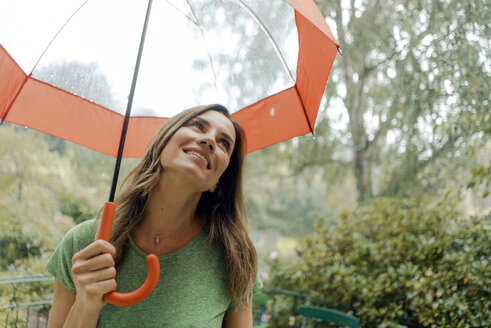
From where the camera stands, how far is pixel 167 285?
133 centimetres

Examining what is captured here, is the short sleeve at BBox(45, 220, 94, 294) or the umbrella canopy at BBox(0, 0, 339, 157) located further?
the umbrella canopy at BBox(0, 0, 339, 157)

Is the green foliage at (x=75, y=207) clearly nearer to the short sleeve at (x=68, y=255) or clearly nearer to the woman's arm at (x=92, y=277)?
the short sleeve at (x=68, y=255)

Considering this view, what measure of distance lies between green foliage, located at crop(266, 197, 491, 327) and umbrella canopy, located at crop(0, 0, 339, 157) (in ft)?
5.37

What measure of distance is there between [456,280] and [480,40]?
1688mm

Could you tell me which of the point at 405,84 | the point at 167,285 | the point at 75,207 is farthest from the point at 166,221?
the point at 405,84

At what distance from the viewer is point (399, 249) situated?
3.16m

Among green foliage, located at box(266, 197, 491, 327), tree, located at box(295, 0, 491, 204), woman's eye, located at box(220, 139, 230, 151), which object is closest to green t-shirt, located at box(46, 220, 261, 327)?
woman's eye, located at box(220, 139, 230, 151)

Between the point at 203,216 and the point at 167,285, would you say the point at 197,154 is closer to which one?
the point at 203,216

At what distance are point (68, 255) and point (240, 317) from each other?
66 cm

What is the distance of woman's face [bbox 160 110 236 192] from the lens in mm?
1319

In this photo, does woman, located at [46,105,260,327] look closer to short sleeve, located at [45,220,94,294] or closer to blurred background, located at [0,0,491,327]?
short sleeve, located at [45,220,94,294]

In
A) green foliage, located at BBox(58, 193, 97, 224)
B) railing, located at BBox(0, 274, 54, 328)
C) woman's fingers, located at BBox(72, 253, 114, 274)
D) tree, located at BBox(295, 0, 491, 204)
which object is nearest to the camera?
woman's fingers, located at BBox(72, 253, 114, 274)

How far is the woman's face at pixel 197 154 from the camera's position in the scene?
1319 millimetres

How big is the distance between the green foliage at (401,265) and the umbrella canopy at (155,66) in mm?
1638
